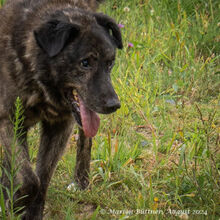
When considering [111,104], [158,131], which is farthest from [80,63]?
[158,131]

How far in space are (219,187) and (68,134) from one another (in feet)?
3.87

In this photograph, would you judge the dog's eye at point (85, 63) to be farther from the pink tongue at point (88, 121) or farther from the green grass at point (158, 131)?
the green grass at point (158, 131)


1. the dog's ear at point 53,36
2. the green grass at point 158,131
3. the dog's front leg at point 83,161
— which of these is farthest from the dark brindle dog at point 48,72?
the dog's front leg at point 83,161

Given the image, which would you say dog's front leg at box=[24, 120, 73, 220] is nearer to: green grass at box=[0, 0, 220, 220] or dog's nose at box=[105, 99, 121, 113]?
green grass at box=[0, 0, 220, 220]

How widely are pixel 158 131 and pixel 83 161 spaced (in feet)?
2.28

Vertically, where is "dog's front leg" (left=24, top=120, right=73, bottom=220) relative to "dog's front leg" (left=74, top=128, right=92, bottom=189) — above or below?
above

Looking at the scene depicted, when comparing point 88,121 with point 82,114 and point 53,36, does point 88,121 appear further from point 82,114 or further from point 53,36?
point 53,36

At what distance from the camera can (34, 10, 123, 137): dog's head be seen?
118 inches

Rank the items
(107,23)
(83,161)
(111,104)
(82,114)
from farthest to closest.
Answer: (83,161) < (107,23) < (82,114) < (111,104)

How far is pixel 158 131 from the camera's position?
3965 millimetres

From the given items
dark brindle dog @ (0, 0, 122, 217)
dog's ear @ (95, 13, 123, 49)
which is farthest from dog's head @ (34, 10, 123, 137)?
dog's ear @ (95, 13, 123, 49)

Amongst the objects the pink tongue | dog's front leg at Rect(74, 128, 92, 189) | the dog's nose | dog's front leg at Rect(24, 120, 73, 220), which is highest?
the dog's nose

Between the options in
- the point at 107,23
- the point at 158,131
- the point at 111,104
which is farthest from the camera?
the point at 158,131

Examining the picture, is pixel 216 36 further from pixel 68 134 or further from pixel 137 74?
pixel 68 134
